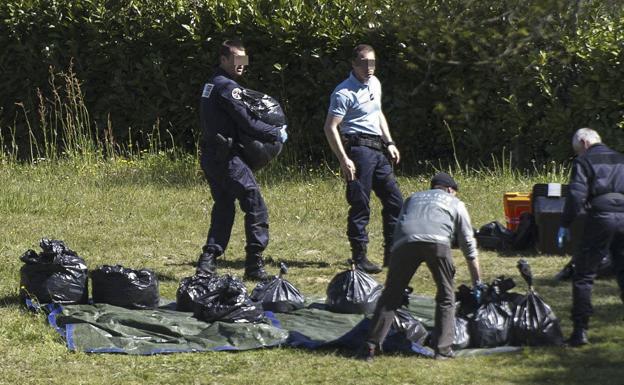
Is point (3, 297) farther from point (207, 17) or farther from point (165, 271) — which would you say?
point (207, 17)

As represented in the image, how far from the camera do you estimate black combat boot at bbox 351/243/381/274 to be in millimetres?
11023

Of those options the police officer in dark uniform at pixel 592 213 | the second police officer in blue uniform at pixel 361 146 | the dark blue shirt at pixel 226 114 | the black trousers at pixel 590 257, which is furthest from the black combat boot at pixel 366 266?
the black trousers at pixel 590 257

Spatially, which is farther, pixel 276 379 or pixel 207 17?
pixel 207 17

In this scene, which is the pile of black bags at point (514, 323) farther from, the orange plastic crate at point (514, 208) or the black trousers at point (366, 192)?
the orange plastic crate at point (514, 208)

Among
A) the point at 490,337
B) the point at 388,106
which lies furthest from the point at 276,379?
the point at 388,106

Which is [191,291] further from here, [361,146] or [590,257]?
[590,257]

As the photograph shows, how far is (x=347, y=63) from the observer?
623 inches

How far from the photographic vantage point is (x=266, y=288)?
980 centimetres

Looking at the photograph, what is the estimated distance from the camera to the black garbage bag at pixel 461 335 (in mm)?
8555

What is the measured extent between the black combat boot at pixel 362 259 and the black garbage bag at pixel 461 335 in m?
2.43

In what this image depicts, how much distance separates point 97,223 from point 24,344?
4.62 metres

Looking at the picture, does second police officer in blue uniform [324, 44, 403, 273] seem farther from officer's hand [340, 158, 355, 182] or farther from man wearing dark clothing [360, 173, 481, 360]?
man wearing dark clothing [360, 173, 481, 360]

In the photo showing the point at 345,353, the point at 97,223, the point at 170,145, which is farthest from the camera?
the point at 170,145

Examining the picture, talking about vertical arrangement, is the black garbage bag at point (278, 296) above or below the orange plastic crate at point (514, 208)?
below
